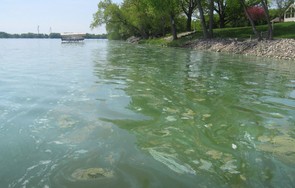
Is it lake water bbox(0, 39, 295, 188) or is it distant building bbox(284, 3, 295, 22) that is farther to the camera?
distant building bbox(284, 3, 295, 22)

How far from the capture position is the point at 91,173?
4.56 m

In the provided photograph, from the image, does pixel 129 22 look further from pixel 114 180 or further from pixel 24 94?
pixel 114 180

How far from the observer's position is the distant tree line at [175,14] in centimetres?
4556

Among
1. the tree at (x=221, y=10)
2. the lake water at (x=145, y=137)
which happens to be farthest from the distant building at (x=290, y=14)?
the lake water at (x=145, y=137)

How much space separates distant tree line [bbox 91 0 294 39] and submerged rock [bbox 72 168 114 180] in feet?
128

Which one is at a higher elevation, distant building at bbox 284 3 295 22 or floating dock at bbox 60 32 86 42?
distant building at bbox 284 3 295 22

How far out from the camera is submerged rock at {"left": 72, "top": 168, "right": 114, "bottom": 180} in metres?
4.45

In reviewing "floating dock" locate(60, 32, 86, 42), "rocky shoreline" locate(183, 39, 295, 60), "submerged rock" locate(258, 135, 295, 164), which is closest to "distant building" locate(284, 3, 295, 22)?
"rocky shoreline" locate(183, 39, 295, 60)

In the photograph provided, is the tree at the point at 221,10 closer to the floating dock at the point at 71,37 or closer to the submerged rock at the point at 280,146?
the floating dock at the point at 71,37

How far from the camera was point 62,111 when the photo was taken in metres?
7.84

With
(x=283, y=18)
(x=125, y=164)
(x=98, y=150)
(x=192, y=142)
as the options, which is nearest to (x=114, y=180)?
(x=125, y=164)

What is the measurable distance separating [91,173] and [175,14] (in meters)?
53.1

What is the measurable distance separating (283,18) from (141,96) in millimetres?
58171

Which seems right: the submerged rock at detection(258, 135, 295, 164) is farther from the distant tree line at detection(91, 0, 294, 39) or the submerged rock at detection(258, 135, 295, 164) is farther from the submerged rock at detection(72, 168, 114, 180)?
the distant tree line at detection(91, 0, 294, 39)
